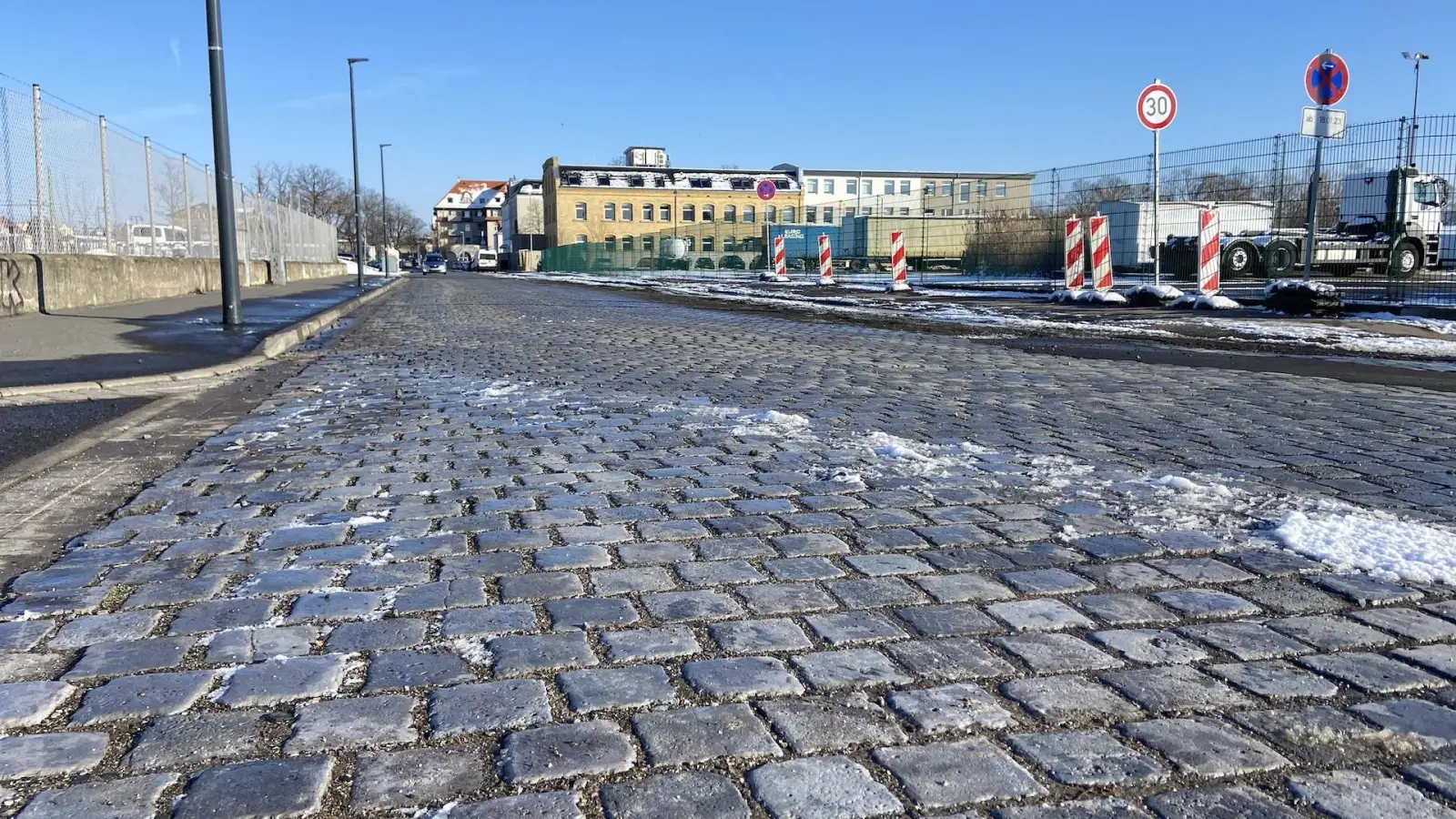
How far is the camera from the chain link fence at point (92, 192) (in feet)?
47.0

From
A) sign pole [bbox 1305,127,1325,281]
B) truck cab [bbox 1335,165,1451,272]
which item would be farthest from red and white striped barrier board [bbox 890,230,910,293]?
sign pole [bbox 1305,127,1325,281]

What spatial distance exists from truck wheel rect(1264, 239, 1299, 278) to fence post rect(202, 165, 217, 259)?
82.0 feet

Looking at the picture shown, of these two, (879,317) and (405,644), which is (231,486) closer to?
(405,644)

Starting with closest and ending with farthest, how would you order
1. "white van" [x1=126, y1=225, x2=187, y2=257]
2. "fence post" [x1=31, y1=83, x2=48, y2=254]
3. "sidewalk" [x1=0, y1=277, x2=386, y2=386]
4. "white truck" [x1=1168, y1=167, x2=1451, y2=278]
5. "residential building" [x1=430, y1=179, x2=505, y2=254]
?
"sidewalk" [x1=0, y1=277, x2=386, y2=386], "fence post" [x1=31, y1=83, x2=48, y2=254], "white truck" [x1=1168, y1=167, x2=1451, y2=278], "white van" [x1=126, y1=225, x2=187, y2=257], "residential building" [x1=430, y1=179, x2=505, y2=254]

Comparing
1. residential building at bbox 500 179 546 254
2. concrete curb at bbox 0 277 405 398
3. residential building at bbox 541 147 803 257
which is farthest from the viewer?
residential building at bbox 500 179 546 254

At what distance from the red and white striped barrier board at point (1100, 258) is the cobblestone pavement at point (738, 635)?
1406cm

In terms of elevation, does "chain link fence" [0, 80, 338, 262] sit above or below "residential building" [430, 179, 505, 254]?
below

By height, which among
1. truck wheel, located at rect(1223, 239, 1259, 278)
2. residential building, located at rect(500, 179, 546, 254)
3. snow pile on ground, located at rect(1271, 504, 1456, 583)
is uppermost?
residential building, located at rect(500, 179, 546, 254)

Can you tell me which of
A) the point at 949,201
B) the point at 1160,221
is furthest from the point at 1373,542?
the point at 949,201

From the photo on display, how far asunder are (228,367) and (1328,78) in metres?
14.7

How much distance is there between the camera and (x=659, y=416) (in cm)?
687

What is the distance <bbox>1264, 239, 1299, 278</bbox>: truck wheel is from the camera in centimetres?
2577

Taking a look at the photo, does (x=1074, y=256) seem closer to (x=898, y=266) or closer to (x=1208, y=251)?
(x=1208, y=251)

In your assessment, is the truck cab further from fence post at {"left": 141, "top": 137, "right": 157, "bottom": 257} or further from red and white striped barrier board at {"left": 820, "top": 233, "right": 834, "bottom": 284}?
fence post at {"left": 141, "top": 137, "right": 157, "bottom": 257}
